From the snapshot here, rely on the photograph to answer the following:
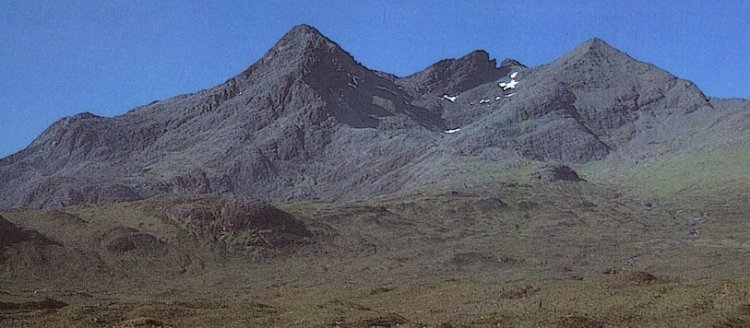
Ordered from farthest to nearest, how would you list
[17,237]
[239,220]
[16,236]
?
[239,220] < [16,236] < [17,237]

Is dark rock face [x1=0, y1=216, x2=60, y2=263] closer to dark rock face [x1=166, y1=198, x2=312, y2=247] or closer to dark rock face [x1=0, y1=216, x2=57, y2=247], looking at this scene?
dark rock face [x1=0, y1=216, x2=57, y2=247]

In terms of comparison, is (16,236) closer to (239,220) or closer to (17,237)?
(17,237)

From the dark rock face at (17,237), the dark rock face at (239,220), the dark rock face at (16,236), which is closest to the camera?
the dark rock face at (17,237)

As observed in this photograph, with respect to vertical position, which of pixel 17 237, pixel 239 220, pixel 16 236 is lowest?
pixel 239 220

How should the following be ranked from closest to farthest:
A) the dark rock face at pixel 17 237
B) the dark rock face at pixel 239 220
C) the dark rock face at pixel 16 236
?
the dark rock face at pixel 17 237
the dark rock face at pixel 16 236
the dark rock face at pixel 239 220

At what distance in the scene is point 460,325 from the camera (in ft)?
148

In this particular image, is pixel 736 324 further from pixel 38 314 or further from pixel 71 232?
pixel 71 232

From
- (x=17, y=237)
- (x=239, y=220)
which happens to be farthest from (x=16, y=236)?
(x=239, y=220)

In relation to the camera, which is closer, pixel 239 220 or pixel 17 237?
pixel 17 237

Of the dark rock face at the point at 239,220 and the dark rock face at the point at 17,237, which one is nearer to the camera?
the dark rock face at the point at 17,237

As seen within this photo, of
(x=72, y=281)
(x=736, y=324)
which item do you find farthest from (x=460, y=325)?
(x=72, y=281)

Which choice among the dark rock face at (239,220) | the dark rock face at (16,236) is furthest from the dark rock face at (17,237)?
the dark rock face at (239,220)

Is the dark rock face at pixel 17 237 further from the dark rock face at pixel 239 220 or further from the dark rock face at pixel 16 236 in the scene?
the dark rock face at pixel 239 220

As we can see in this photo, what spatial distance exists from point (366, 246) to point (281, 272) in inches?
1109
